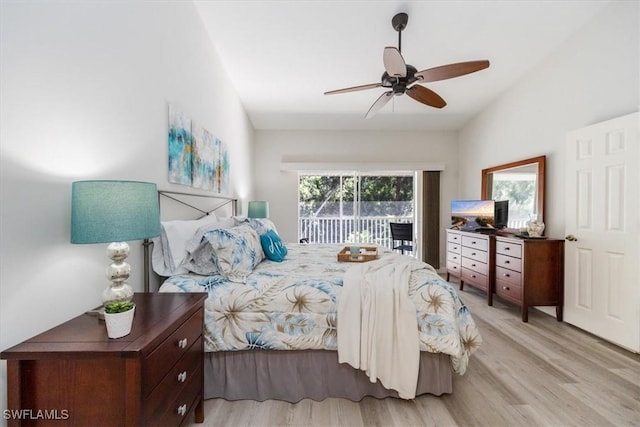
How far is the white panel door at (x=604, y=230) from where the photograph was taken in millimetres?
2229

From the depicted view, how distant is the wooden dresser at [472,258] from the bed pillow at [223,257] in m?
2.90

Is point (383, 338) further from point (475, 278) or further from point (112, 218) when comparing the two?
point (475, 278)

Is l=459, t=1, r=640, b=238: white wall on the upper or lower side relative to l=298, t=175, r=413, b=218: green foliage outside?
upper

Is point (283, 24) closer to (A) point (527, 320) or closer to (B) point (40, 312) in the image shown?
(B) point (40, 312)

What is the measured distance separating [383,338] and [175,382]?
3.53ft

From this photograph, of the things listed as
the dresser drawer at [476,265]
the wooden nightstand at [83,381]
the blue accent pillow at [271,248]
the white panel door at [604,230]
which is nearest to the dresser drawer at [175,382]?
the wooden nightstand at [83,381]

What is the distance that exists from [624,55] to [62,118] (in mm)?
4040

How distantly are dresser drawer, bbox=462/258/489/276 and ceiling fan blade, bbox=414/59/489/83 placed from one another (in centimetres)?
231

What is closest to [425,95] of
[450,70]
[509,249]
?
[450,70]

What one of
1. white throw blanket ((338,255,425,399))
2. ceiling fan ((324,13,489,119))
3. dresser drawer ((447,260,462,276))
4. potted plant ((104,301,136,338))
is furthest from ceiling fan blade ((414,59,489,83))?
dresser drawer ((447,260,462,276))

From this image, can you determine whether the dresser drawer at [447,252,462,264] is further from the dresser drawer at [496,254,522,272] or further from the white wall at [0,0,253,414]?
the white wall at [0,0,253,414]

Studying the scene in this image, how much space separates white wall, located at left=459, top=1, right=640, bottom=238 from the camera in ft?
7.84

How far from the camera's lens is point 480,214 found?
3883 mm

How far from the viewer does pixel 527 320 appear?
9.48 feet
